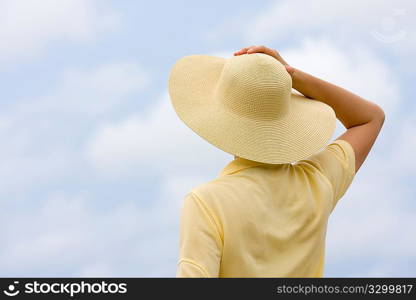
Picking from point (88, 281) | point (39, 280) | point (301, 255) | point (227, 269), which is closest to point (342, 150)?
point (301, 255)

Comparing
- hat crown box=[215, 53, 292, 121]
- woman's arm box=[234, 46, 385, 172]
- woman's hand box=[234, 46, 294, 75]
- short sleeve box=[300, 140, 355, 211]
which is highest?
woman's hand box=[234, 46, 294, 75]

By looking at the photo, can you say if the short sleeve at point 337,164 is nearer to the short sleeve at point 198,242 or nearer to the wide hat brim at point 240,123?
the wide hat brim at point 240,123

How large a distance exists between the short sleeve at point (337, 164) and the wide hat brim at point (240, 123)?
0.35ft

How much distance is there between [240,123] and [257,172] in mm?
194

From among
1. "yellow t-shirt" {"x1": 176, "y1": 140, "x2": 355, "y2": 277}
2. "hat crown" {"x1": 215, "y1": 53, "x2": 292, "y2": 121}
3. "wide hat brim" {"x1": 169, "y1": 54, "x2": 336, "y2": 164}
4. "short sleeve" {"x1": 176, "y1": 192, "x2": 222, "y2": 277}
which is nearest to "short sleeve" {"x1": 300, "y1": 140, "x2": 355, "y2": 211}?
"yellow t-shirt" {"x1": 176, "y1": 140, "x2": 355, "y2": 277}

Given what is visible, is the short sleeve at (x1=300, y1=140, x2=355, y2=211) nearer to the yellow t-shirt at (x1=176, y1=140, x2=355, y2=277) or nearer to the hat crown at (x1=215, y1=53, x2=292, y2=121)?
the yellow t-shirt at (x1=176, y1=140, x2=355, y2=277)

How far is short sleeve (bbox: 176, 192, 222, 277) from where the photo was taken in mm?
2180

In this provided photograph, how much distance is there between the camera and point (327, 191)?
A: 2529 mm

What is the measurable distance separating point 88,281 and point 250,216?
2.74 ft

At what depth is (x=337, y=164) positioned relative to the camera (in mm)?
2648

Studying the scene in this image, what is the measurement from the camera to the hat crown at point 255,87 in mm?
2385

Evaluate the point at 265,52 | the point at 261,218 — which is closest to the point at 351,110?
the point at 265,52

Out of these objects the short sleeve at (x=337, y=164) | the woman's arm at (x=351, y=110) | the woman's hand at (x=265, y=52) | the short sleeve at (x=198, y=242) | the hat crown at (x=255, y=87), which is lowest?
the short sleeve at (x=198, y=242)

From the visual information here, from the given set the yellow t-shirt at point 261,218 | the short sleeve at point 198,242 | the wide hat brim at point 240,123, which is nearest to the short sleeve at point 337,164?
the yellow t-shirt at point 261,218
